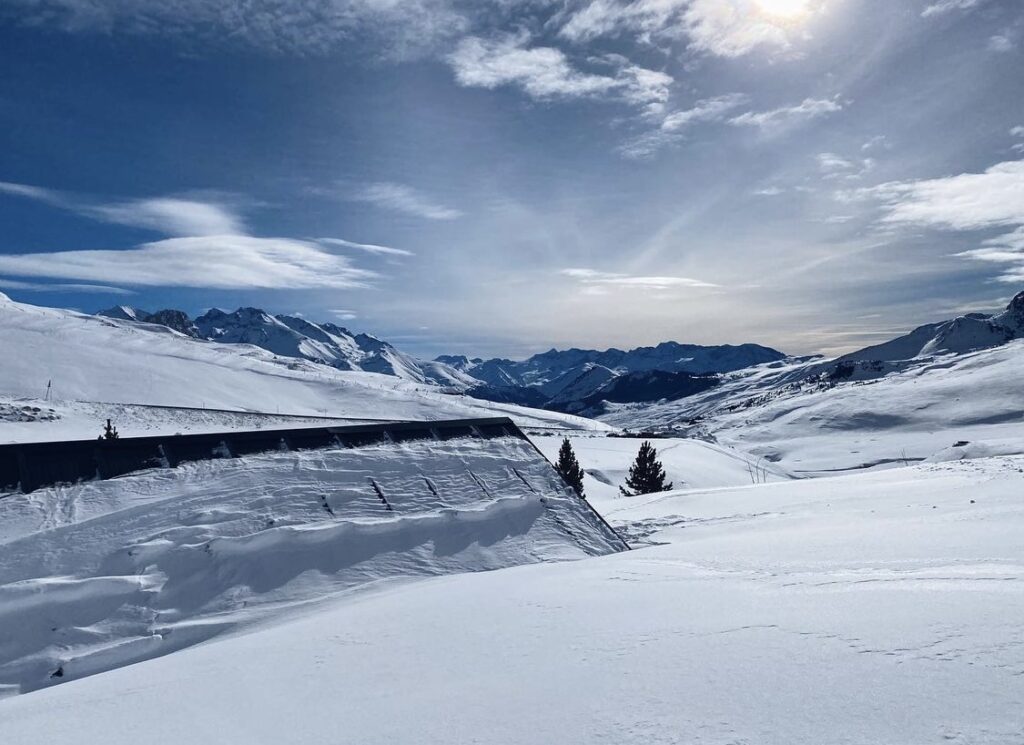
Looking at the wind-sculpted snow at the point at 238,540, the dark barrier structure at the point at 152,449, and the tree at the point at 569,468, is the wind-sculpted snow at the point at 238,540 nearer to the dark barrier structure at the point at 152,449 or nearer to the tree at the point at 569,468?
the dark barrier structure at the point at 152,449

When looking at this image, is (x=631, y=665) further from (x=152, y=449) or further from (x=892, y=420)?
(x=892, y=420)

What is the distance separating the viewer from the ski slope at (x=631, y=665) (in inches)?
137

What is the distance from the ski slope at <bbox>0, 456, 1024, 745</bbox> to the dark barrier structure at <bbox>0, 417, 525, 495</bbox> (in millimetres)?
4972

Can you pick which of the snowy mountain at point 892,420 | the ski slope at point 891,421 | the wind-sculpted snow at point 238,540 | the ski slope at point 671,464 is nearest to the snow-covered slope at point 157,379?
the ski slope at point 671,464

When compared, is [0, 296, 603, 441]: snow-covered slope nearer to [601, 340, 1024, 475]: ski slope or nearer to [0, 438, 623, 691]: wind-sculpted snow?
[0, 438, 623, 691]: wind-sculpted snow

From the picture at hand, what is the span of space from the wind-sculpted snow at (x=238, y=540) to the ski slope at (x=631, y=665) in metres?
0.85

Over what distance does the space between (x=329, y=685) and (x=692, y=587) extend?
4.23 meters

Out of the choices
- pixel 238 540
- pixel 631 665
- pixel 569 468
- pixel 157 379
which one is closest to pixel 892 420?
pixel 569 468

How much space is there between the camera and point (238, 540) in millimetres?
9641

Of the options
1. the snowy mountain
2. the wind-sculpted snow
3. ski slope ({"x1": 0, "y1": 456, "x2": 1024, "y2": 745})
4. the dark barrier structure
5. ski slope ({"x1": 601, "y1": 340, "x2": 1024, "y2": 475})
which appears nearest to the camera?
ski slope ({"x1": 0, "y1": 456, "x2": 1024, "y2": 745})

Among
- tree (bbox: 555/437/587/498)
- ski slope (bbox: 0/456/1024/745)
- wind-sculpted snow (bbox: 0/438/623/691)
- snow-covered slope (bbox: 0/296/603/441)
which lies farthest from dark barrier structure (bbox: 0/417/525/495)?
snow-covered slope (bbox: 0/296/603/441)

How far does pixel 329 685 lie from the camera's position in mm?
5039

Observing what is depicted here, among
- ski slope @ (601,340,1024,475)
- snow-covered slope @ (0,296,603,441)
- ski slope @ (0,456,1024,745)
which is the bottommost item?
ski slope @ (601,340,1024,475)

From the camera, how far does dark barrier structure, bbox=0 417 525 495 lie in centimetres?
1046
